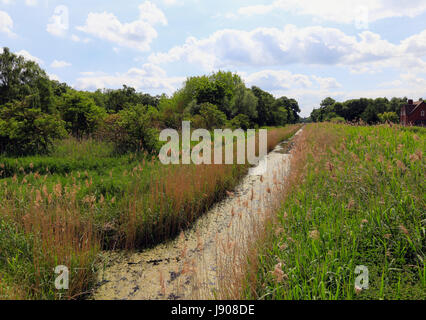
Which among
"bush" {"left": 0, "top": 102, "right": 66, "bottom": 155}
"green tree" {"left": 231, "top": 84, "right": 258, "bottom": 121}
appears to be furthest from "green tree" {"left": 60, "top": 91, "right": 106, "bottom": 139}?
"green tree" {"left": 231, "top": 84, "right": 258, "bottom": 121}

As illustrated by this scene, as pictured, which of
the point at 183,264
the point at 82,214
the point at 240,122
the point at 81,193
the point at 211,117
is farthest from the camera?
the point at 240,122

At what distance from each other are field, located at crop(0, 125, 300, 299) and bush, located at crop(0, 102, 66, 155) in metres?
1.51

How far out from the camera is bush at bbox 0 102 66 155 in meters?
8.70

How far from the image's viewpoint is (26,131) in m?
8.95

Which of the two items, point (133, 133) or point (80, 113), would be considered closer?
point (133, 133)

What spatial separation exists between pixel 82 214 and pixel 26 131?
6445 mm

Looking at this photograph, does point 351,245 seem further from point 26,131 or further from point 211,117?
point 211,117

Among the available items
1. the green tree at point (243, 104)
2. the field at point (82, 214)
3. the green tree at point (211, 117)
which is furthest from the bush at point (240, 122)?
the field at point (82, 214)

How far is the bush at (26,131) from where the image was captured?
342 inches

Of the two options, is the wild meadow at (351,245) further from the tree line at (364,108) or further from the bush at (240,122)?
the tree line at (364,108)

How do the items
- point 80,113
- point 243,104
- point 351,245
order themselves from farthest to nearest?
1. point 243,104
2. point 80,113
3. point 351,245

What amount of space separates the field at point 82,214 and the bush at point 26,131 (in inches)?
59.3

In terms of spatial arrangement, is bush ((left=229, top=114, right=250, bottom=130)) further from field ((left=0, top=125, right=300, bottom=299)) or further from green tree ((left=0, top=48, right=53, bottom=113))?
green tree ((left=0, top=48, right=53, bottom=113))

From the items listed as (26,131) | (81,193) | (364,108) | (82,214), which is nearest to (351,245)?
(82,214)
